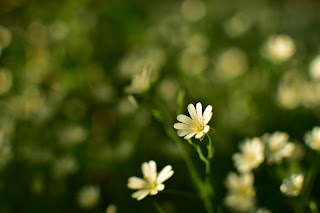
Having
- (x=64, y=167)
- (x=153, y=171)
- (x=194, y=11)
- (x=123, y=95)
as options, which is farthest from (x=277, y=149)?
(x=194, y=11)

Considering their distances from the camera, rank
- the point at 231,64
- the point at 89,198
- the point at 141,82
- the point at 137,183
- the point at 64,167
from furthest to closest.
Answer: the point at 231,64, the point at 64,167, the point at 89,198, the point at 141,82, the point at 137,183

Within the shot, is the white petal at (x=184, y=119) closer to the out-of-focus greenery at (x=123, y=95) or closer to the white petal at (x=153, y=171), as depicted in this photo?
the white petal at (x=153, y=171)

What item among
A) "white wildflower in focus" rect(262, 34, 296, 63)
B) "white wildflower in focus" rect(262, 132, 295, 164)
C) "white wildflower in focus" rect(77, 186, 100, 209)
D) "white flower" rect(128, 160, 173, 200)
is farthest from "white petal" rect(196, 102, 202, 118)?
"white wildflower in focus" rect(262, 34, 296, 63)

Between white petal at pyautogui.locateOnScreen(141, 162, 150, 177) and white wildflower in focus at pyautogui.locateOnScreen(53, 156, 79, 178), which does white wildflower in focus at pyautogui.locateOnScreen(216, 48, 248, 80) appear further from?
white petal at pyautogui.locateOnScreen(141, 162, 150, 177)

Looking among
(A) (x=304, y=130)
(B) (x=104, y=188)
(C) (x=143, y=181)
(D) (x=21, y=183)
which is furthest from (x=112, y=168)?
(A) (x=304, y=130)

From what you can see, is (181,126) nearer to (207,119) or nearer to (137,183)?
(207,119)
